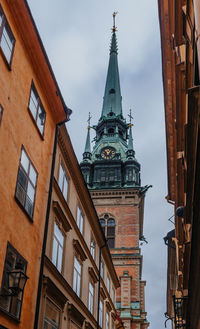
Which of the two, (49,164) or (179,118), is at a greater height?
(179,118)

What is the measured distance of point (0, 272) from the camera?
28.6ft

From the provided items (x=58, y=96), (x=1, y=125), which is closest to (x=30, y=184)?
(x=1, y=125)

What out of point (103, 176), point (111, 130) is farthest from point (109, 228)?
point (111, 130)

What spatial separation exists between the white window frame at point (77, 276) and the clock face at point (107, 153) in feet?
140

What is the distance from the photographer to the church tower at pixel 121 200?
44.9m

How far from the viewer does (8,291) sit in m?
9.16

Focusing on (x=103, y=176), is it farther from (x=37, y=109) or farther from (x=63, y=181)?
(x=37, y=109)

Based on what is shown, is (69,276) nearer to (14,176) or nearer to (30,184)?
(30,184)

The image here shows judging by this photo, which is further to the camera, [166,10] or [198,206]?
[166,10]

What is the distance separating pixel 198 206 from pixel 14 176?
4.55 metres

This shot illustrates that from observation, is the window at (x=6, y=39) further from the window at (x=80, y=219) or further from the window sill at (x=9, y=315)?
the window at (x=80, y=219)

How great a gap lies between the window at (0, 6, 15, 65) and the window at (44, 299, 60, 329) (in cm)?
751

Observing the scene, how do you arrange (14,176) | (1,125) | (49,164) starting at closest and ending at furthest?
(1,125)
(14,176)
(49,164)

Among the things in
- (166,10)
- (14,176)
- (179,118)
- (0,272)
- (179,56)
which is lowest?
(0,272)
